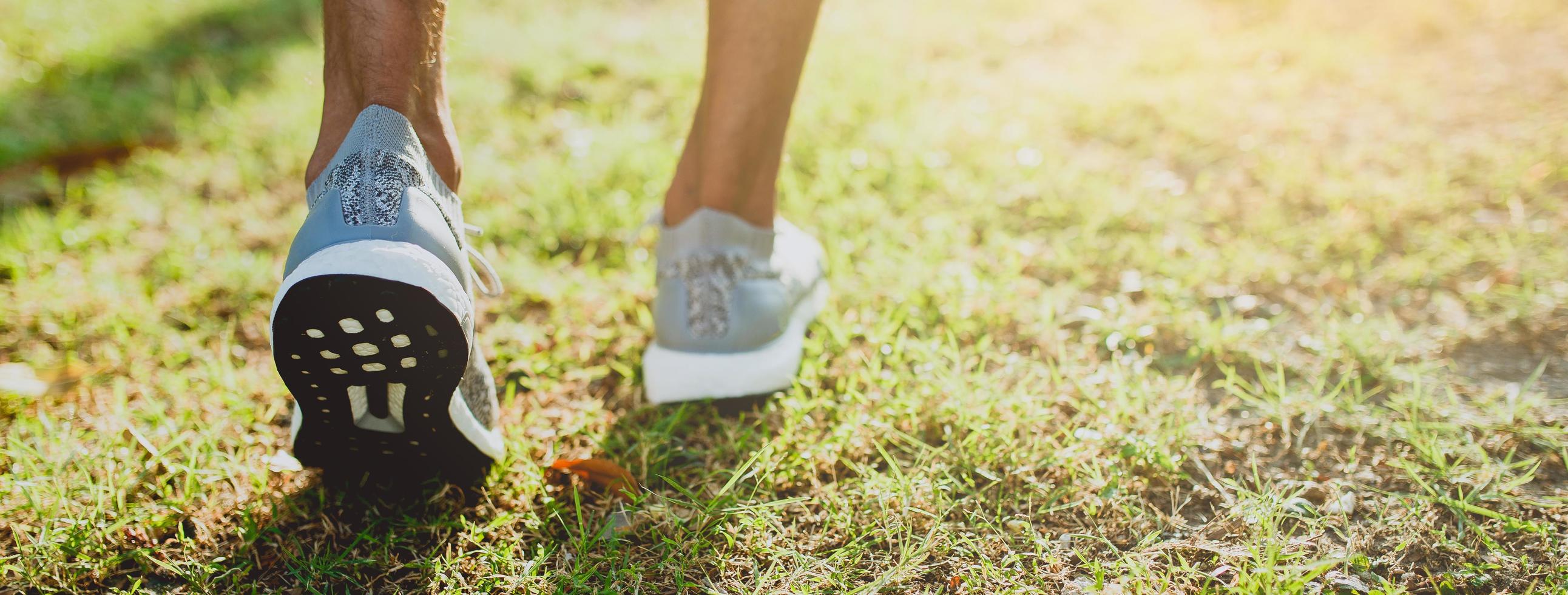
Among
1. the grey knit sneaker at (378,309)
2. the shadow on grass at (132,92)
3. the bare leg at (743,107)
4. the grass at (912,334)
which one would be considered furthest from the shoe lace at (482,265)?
the shadow on grass at (132,92)

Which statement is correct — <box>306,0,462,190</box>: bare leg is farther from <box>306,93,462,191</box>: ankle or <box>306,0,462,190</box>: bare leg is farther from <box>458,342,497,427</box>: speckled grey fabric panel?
<box>458,342,497,427</box>: speckled grey fabric panel

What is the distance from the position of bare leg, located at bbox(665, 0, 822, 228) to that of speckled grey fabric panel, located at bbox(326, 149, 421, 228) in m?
0.52

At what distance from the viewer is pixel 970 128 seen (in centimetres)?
264

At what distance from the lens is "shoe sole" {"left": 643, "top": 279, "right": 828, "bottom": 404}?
150 cm

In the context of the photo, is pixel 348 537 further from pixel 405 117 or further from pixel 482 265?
pixel 405 117

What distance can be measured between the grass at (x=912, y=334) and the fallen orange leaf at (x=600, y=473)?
31mm

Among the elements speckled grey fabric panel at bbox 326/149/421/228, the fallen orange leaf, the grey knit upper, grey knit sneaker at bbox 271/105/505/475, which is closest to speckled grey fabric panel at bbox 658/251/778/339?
the grey knit upper

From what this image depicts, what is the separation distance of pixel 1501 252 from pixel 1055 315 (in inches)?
41.7

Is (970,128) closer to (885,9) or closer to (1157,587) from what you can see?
(885,9)

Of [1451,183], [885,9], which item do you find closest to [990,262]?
[1451,183]

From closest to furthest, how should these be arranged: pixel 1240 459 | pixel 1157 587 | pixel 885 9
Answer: pixel 1157 587
pixel 1240 459
pixel 885 9

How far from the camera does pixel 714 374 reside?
1495 millimetres

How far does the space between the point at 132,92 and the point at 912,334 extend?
9.01 feet

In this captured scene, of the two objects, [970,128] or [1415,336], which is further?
[970,128]
